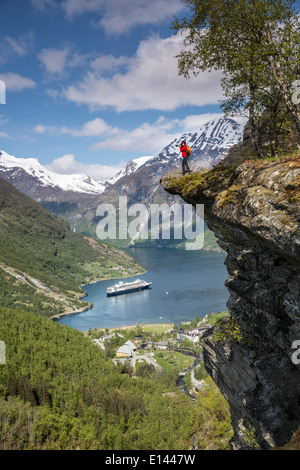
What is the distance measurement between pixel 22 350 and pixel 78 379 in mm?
14465

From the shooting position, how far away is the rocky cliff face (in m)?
11.8

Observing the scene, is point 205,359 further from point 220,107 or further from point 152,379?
point 152,379

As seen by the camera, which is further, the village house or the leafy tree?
the village house

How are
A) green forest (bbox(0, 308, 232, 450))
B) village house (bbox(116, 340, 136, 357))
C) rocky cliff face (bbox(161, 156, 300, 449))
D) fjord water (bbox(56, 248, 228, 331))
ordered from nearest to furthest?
rocky cliff face (bbox(161, 156, 300, 449))
green forest (bbox(0, 308, 232, 450))
village house (bbox(116, 340, 136, 357))
fjord water (bbox(56, 248, 228, 331))

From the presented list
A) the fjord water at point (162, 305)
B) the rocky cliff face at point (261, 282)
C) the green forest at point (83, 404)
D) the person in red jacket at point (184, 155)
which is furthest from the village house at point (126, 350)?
the person in red jacket at point (184, 155)

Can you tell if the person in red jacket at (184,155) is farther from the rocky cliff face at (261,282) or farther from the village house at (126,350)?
the village house at (126,350)

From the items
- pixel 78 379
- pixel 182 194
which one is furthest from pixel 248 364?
pixel 78 379

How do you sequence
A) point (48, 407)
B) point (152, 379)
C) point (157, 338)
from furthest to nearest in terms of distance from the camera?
1. point (157, 338)
2. point (152, 379)
3. point (48, 407)

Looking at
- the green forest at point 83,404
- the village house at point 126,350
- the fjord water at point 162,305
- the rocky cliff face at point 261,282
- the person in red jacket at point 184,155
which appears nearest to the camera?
the rocky cliff face at point 261,282

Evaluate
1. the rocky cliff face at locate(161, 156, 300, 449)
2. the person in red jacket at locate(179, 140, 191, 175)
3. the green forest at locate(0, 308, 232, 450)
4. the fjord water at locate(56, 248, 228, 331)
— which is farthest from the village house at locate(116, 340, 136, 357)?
the person in red jacket at locate(179, 140, 191, 175)

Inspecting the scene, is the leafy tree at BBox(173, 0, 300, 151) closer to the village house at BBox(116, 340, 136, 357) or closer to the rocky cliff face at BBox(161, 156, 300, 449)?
the rocky cliff face at BBox(161, 156, 300, 449)

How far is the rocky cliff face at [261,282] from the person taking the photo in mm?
11820

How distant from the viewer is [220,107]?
17.9m

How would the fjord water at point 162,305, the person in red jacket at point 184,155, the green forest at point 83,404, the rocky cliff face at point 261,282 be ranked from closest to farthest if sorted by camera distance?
the rocky cliff face at point 261,282 → the person in red jacket at point 184,155 → the green forest at point 83,404 → the fjord water at point 162,305
